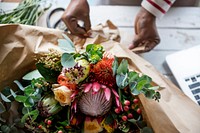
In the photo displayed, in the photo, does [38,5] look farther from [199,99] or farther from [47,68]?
[199,99]

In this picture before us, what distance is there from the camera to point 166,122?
68 cm

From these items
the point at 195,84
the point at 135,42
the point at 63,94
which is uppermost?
the point at 63,94

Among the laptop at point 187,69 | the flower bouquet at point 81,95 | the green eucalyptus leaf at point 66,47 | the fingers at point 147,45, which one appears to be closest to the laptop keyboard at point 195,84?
the laptop at point 187,69

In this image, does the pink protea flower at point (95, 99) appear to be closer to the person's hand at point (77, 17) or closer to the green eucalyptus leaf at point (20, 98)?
the green eucalyptus leaf at point (20, 98)

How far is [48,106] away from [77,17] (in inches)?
10.1

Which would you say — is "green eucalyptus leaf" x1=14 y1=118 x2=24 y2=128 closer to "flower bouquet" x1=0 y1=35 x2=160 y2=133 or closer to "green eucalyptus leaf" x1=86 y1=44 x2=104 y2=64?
"flower bouquet" x1=0 y1=35 x2=160 y2=133

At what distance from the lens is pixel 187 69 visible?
3.07ft

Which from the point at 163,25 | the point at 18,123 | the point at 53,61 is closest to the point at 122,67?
the point at 53,61

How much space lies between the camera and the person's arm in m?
0.92

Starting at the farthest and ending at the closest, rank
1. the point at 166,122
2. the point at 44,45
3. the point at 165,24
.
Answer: the point at 165,24, the point at 44,45, the point at 166,122

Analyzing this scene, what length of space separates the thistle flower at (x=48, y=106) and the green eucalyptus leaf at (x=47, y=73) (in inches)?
1.4

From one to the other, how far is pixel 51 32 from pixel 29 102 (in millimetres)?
173

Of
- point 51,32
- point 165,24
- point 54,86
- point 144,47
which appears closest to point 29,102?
point 54,86

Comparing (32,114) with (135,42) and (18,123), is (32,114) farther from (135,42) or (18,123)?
(135,42)
